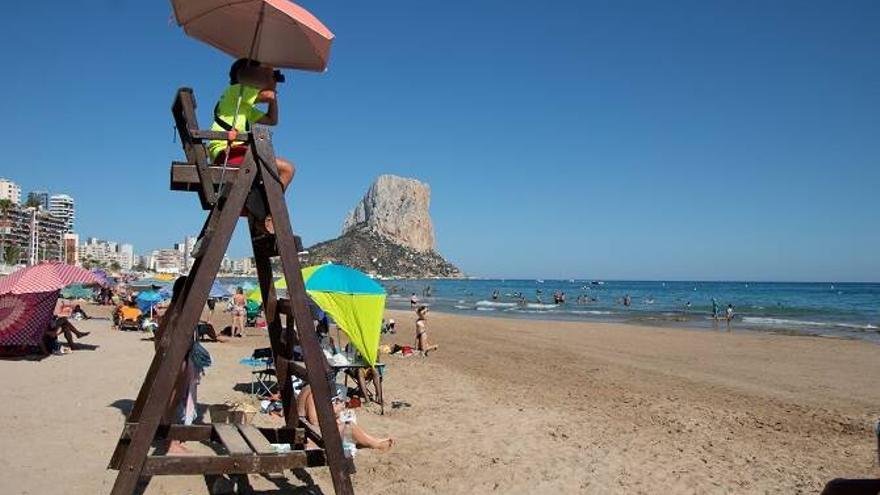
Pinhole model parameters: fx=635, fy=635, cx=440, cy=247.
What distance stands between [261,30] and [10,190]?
210954mm

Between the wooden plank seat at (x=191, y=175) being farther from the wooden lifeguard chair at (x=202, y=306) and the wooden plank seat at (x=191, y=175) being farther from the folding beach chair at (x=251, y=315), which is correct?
the folding beach chair at (x=251, y=315)

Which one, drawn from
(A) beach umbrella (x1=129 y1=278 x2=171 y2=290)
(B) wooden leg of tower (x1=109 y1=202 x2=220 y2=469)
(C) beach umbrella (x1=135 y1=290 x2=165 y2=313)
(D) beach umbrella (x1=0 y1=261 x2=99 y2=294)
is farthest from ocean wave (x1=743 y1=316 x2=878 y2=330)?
Answer: (B) wooden leg of tower (x1=109 y1=202 x2=220 y2=469)

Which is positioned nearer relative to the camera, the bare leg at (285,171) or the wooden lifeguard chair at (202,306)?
the wooden lifeguard chair at (202,306)

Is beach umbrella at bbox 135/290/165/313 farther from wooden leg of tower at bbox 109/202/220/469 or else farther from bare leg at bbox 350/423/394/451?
wooden leg of tower at bbox 109/202/220/469

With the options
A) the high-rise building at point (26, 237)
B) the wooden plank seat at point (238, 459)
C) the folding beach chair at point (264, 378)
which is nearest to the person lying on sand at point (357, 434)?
the wooden plank seat at point (238, 459)

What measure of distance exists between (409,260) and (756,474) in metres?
172

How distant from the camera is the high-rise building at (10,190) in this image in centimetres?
16957

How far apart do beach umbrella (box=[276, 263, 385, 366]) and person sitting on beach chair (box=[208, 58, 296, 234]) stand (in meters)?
4.85

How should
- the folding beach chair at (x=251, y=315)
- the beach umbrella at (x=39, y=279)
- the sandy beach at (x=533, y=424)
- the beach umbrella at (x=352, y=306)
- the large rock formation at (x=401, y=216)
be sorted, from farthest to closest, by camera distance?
the large rock formation at (x=401, y=216)
the folding beach chair at (x=251, y=315)
the beach umbrella at (x=39, y=279)
the beach umbrella at (x=352, y=306)
the sandy beach at (x=533, y=424)

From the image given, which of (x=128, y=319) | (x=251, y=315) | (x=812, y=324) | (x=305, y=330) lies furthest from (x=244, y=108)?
(x=812, y=324)

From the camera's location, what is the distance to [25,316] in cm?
1102

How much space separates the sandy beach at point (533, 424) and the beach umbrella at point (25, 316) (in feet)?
2.10

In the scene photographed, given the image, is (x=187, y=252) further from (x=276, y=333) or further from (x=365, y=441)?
(x=365, y=441)

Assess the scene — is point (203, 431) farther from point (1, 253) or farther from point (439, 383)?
point (1, 253)
